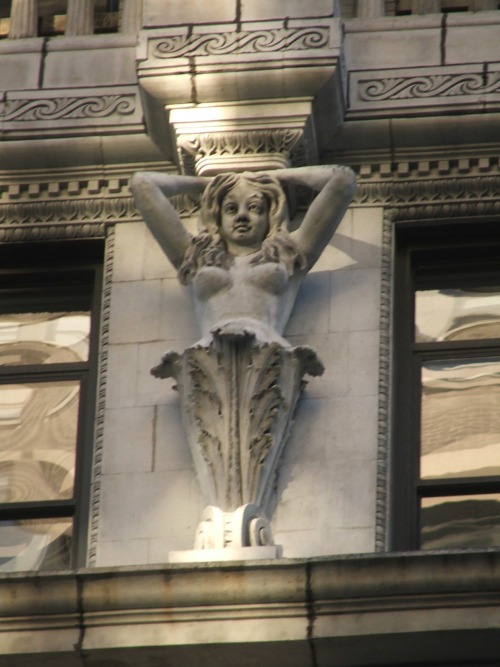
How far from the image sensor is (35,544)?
20062 mm

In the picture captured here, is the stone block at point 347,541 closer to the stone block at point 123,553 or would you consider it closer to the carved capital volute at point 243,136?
the stone block at point 123,553

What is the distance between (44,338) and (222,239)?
1.72m

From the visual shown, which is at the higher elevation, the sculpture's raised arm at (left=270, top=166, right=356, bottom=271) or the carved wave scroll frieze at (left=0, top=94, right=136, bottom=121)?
the carved wave scroll frieze at (left=0, top=94, right=136, bottom=121)

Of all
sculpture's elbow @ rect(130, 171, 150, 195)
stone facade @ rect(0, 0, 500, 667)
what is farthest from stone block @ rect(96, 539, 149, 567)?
sculpture's elbow @ rect(130, 171, 150, 195)

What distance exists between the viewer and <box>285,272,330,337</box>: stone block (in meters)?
20.2

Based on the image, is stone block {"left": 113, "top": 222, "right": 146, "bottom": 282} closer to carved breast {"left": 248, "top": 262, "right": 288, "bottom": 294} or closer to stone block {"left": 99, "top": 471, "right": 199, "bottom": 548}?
carved breast {"left": 248, "top": 262, "right": 288, "bottom": 294}

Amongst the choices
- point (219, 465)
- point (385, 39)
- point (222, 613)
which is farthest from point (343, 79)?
point (222, 613)

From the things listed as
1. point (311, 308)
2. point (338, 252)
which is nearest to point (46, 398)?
point (311, 308)

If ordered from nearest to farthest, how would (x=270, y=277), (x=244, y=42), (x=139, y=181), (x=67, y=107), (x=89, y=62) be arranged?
(x=270, y=277)
(x=139, y=181)
(x=244, y=42)
(x=67, y=107)
(x=89, y=62)

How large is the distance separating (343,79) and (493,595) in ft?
16.6

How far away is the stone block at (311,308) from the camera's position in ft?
66.3

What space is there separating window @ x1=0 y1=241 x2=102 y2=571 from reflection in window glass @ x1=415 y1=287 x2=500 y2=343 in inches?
97.8

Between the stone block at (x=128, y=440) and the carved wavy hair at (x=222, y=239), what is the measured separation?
111 centimetres

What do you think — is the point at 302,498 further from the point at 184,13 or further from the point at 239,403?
the point at 184,13
